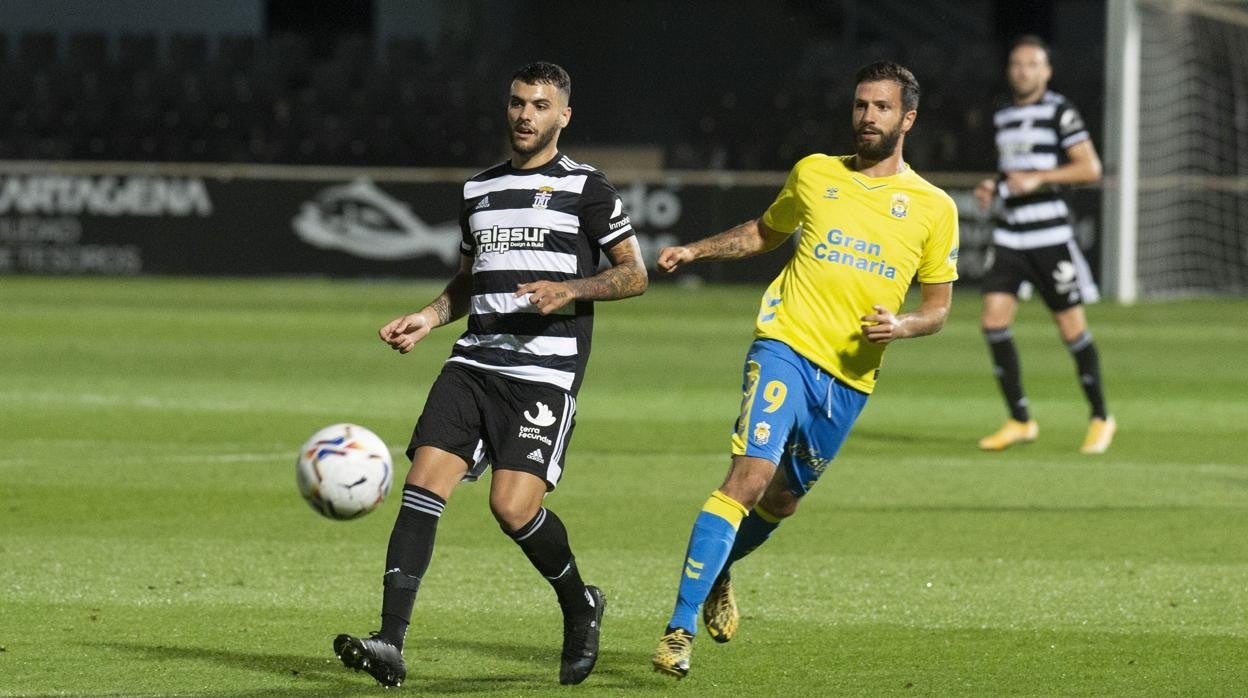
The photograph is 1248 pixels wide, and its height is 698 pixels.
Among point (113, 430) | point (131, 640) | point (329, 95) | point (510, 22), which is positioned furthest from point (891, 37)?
point (131, 640)

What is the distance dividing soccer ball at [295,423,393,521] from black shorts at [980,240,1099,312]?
236 inches

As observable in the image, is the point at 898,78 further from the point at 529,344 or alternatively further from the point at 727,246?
the point at 529,344

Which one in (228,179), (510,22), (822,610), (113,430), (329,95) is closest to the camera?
(822,610)

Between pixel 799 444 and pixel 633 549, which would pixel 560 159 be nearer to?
pixel 799 444

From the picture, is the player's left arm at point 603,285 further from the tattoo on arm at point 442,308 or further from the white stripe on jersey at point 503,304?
the tattoo on arm at point 442,308

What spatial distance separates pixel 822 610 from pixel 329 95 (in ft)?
77.2

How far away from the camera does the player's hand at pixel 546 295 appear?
216 inches

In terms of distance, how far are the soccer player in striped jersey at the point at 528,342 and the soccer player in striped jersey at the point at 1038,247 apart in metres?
5.88

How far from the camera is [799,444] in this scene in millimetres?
6082

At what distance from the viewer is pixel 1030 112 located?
11.4 metres

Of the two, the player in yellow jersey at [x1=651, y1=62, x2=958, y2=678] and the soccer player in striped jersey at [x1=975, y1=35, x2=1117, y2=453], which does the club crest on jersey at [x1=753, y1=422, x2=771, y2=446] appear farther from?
the soccer player in striped jersey at [x1=975, y1=35, x2=1117, y2=453]

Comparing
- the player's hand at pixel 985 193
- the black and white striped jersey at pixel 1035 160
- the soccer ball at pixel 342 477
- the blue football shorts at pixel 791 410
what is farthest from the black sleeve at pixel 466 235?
the black and white striped jersey at pixel 1035 160

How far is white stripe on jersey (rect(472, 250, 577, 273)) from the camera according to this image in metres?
5.74

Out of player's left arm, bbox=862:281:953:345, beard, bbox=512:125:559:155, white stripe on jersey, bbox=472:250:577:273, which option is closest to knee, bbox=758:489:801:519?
player's left arm, bbox=862:281:953:345
